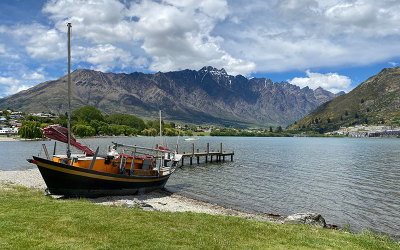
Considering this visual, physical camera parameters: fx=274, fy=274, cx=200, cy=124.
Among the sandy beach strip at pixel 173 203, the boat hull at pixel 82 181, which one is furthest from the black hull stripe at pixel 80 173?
the sandy beach strip at pixel 173 203

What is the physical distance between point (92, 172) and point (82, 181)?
1071 millimetres

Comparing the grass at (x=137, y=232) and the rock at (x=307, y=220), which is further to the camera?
the rock at (x=307, y=220)

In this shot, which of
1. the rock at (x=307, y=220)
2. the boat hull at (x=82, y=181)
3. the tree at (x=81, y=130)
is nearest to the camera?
the rock at (x=307, y=220)

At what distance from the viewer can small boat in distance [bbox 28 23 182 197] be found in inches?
873

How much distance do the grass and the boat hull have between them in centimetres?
689

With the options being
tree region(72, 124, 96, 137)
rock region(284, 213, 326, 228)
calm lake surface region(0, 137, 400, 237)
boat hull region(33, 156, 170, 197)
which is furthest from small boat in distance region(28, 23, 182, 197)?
tree region(72, 124, 96, 137)

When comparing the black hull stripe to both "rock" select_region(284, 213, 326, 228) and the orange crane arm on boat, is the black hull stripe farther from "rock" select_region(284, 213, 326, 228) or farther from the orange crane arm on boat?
"rock" select_region(284, 213, 326, 228)

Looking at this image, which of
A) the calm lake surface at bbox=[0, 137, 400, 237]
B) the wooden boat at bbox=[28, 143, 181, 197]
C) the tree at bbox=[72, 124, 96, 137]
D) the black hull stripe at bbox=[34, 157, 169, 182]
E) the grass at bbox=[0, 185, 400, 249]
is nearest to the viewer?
the grass at bbox=[0, 185, 400, 249]

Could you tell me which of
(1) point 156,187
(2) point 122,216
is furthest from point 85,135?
(2) point 122,216

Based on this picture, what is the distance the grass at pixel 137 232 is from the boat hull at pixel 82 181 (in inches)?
271

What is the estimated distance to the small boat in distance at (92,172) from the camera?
72.7 ft

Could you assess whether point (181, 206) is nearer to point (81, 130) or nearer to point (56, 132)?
point (56, 132)

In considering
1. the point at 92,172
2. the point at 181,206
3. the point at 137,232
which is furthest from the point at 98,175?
the point at 137,232

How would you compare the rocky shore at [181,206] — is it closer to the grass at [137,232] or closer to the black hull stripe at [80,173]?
the black hull stripe at [80,173]
